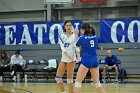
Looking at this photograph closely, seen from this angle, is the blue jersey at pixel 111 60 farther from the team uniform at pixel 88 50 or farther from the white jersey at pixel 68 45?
the team uniform at pixel 88 50

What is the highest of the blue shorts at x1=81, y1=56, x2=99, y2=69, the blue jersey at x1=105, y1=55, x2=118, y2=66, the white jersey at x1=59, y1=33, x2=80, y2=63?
the white jersey at x1=59, y1=33, x2=80, y2=63

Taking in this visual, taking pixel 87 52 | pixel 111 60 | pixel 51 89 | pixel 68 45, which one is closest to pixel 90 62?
pixel 87 52

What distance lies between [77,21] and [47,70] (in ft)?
11.3

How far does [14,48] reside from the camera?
22188 millimetres

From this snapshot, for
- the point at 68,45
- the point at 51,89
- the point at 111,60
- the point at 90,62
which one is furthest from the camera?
the point at 111,60

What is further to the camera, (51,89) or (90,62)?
(51,89)

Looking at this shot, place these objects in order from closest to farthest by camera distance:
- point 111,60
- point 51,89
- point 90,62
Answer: point 90,62 → point 51,89 → point 111,60

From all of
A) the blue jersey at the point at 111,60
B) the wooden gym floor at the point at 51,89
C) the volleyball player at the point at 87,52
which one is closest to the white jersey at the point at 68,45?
the volleyball player at the point at 87,52

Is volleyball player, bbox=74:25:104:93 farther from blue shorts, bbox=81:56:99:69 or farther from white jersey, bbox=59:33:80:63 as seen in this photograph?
white jersey, bbox=59:33:80:63

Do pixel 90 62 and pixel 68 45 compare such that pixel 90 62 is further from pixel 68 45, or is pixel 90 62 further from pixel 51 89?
pixel 51 89

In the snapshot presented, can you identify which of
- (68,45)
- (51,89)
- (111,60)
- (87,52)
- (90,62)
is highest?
(68,45)

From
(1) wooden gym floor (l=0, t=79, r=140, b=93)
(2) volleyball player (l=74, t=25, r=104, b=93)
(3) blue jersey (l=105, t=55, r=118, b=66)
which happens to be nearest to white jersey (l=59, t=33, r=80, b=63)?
(2) volleyball player (l=74, t=25, r=104, b=93)

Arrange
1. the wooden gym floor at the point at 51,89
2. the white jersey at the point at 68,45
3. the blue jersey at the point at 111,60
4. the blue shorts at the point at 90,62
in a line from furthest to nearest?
the blue jersey at the point at 111,60
the wooden gym floor at the point at 51,89
the white jersey at the point at 68,45
the blue shorts at the point at 90,62

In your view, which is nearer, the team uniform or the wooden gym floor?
the team uniform
